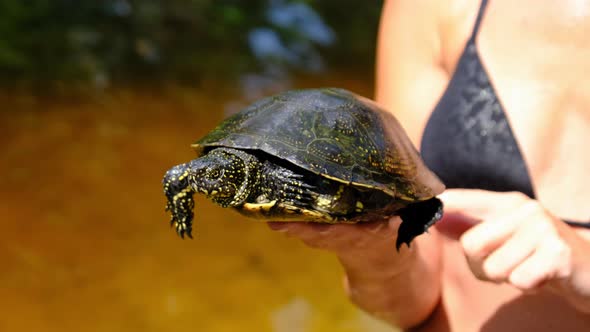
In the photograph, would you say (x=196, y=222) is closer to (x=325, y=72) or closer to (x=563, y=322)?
(x=563, y=322)

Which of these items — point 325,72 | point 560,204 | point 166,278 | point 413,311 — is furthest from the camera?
point 325,72

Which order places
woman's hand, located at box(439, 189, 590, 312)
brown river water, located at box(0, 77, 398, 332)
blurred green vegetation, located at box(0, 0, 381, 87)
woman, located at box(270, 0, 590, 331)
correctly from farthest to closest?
1. blurred green vegetation, located at box(0, 0, 381, 87)
2. brown river water, located at box(0, 77, 398, 332)
3. woman, located at box(270, 0, 590, 331)
4. woman's hand, located at box(439, 189, 590, 312)

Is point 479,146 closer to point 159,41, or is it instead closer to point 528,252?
point 528,252

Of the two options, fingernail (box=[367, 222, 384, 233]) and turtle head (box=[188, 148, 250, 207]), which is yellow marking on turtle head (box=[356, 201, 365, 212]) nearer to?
fingernail (box=[367, 222, 384, 233])

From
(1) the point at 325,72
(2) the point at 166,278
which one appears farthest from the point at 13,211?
(1) the point at 325,72

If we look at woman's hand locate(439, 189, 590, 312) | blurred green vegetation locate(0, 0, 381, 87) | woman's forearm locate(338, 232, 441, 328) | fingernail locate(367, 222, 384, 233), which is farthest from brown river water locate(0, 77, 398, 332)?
woman's hand locate(439, 189, 590, 312)

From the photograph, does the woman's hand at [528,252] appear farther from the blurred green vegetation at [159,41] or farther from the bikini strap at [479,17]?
the blurred green vegetation at [159,41]

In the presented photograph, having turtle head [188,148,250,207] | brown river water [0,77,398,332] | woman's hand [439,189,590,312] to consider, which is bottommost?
brown river water [0,77,398,332]
